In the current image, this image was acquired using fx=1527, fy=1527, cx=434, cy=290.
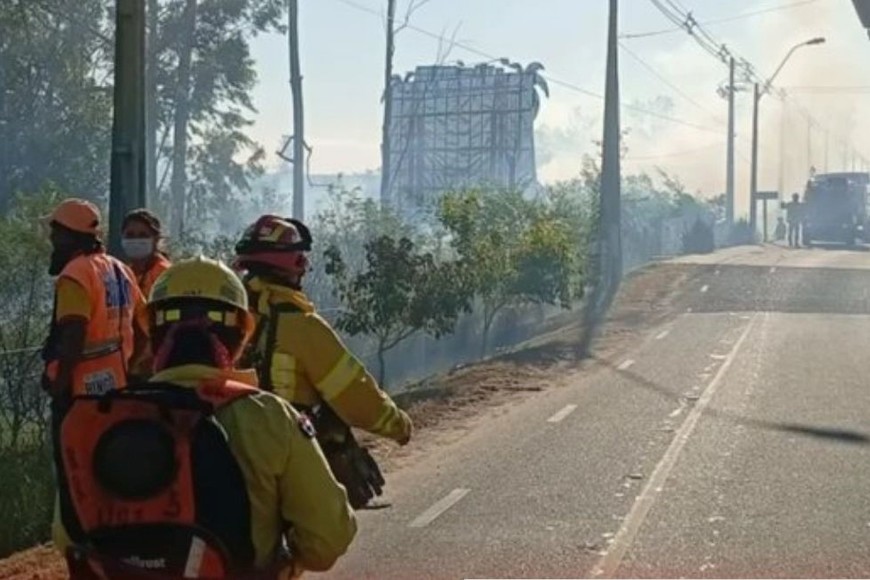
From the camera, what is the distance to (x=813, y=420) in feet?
47.3

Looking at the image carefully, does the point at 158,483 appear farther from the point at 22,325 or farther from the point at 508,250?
the point at 508,250

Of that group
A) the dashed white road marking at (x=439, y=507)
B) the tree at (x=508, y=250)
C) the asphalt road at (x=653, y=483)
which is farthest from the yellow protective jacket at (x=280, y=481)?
the tree at (x=508, y=250)

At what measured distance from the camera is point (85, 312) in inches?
281

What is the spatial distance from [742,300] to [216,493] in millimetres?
31992

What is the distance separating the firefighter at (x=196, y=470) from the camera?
2914 mm

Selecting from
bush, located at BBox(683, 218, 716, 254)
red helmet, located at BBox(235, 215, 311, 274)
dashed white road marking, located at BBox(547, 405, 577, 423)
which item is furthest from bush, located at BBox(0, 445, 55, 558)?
bush, located at BBox(683, 218, 716, 254)

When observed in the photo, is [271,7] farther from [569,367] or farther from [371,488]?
[371,488]

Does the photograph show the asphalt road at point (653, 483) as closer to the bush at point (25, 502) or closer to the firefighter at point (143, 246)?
the firefighter at point (143, 246)

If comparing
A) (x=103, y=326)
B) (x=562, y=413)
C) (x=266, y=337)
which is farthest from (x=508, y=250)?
(x=266, y=337)

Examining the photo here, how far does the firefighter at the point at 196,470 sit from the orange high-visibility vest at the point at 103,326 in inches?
161

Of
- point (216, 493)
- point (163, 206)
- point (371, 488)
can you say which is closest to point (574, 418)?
point (371, 488)

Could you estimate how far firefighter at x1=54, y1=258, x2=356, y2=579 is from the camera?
291 cm

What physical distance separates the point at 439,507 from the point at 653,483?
173 centimetres

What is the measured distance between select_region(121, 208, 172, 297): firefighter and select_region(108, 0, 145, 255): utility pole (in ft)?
8.55
